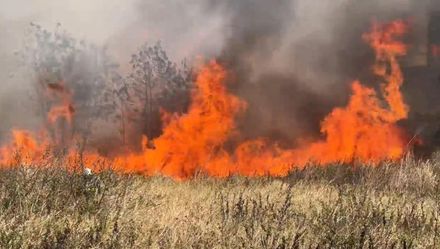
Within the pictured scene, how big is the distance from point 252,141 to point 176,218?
562 cm

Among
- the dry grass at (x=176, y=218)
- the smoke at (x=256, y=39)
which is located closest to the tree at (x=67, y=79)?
the smoke at (x=256, y=39)

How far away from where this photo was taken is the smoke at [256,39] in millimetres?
10656

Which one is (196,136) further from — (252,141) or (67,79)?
(67,79)

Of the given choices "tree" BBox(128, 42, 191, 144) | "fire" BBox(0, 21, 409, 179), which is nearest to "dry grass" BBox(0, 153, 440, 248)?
"fire" BBox(0, 21, 409, 179)

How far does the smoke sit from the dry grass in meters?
4.42

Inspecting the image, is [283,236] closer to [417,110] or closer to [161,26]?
[161,26]

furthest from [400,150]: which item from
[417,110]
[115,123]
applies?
[115,123]

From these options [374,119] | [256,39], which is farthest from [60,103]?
[374,119]

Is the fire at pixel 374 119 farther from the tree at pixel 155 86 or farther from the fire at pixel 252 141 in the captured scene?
the tree at pixel 155 86

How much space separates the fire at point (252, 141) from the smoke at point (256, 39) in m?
0.41

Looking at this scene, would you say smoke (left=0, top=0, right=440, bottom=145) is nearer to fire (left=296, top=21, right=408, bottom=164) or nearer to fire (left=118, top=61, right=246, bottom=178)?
fire (left=296, top=21, right=408, bottom=164)

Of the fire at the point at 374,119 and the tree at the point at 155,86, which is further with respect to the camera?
the fire at the point at 374,119

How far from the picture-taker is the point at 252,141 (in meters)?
10.9

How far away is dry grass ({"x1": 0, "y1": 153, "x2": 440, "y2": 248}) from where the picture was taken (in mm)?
4402
